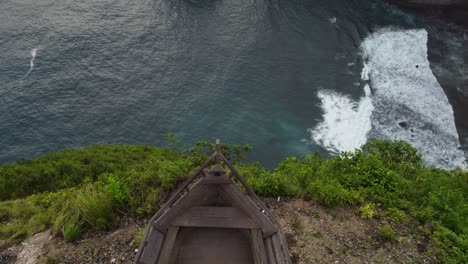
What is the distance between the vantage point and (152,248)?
7695 millimetres

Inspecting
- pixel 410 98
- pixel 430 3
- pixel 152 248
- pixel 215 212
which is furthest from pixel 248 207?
pixel 430 3

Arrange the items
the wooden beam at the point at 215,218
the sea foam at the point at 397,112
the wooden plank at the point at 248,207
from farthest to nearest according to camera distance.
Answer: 1. the sea foam at the point at 397,112
2. the wooden beam at the point at 215,218
3. the wooden plank at the point at 248,207

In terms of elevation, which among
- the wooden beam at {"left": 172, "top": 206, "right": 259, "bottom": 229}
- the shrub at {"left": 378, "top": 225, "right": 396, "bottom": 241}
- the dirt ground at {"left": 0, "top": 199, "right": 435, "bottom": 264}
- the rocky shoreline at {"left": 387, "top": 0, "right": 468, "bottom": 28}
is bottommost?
the dirt ground at {"left": 0, "top": 199, "right": 435, "bottom": 264}

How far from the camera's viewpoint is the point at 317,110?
33.2 m

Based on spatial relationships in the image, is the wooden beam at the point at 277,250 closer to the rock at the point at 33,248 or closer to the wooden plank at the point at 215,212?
the wooden plank at the point at 215,212

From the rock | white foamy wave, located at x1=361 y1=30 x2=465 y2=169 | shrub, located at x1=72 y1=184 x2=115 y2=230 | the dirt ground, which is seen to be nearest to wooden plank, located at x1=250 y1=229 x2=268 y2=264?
the dirt ground

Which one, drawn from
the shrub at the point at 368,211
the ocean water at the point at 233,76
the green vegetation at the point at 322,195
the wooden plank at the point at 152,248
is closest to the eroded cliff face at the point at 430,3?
the ocean water at the point at 233,76

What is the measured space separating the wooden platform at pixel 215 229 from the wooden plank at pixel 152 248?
0.02m

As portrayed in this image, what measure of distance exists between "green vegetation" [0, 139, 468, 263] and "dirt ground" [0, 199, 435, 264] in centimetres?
42

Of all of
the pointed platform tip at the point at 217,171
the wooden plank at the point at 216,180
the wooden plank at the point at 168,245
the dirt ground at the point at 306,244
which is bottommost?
the dirt ground at the point at 306,244

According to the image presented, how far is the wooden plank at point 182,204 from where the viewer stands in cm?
798

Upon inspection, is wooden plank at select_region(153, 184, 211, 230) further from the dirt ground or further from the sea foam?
the sea foam

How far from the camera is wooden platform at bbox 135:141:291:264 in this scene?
26.1ft

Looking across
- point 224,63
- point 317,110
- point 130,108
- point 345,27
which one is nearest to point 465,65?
point 345,27
